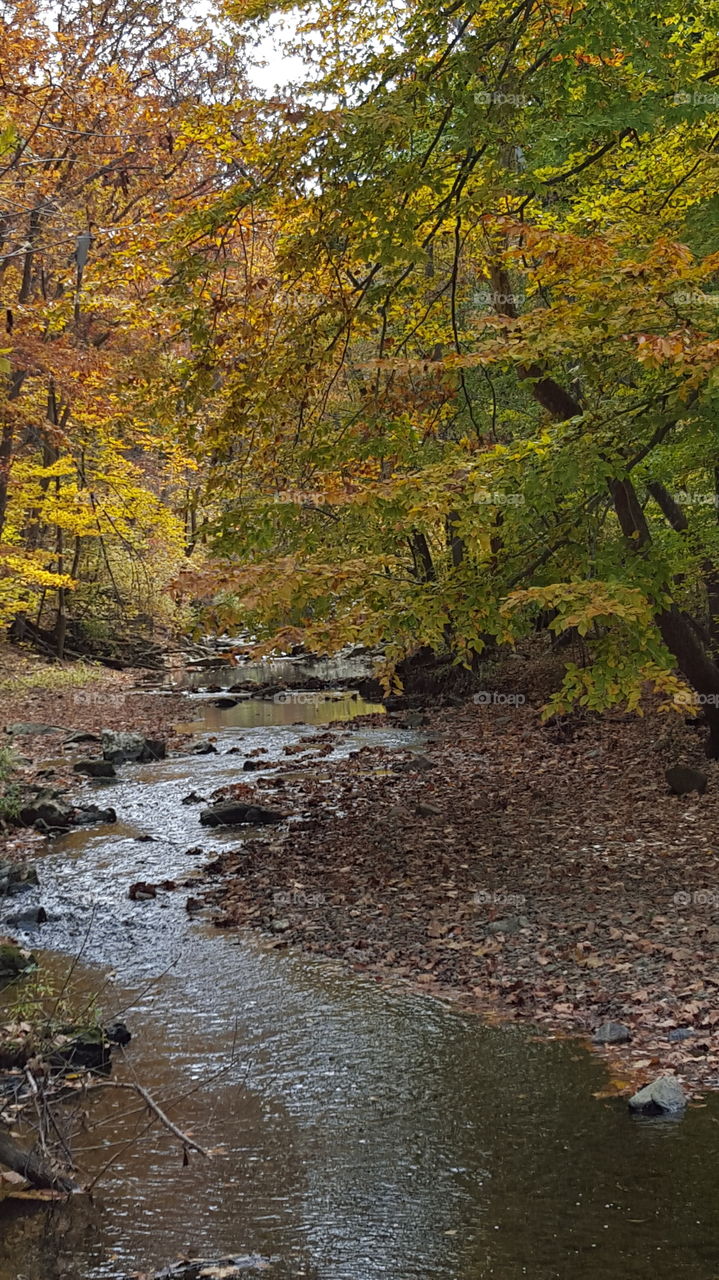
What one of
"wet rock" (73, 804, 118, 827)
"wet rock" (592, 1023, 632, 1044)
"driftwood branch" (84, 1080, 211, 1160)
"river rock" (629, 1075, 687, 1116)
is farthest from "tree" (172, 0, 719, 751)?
"wet rock" (73, 804, 118, 827)

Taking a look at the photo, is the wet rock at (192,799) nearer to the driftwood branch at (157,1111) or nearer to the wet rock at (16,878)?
the wet rock at (16,878)

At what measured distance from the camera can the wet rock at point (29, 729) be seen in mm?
17234

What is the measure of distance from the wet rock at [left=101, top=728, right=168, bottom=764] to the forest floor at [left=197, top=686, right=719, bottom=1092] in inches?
120

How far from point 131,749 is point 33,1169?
1175cm

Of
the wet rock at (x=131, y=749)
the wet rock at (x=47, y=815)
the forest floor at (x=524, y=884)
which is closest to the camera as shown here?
the forest floor at (x=524, y=884)

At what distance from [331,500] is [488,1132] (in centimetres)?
398

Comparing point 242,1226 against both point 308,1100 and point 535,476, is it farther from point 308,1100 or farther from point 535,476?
point 535,476

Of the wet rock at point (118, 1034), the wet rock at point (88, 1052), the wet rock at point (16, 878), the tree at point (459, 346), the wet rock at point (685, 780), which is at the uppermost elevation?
the tree at point (459, 346)

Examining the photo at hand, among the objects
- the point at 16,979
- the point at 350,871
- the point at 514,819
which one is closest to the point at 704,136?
the point at 514,819

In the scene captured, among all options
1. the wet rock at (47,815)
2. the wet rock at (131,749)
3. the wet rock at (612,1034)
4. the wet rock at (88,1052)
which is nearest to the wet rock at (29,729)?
the wet rock at (131,749)

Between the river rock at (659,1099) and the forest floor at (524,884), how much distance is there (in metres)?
0.24

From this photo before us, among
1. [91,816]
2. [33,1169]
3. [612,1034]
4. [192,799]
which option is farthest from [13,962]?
[192,799]

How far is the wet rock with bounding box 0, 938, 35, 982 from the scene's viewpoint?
707 cm

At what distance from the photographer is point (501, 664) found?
20.9 meters
